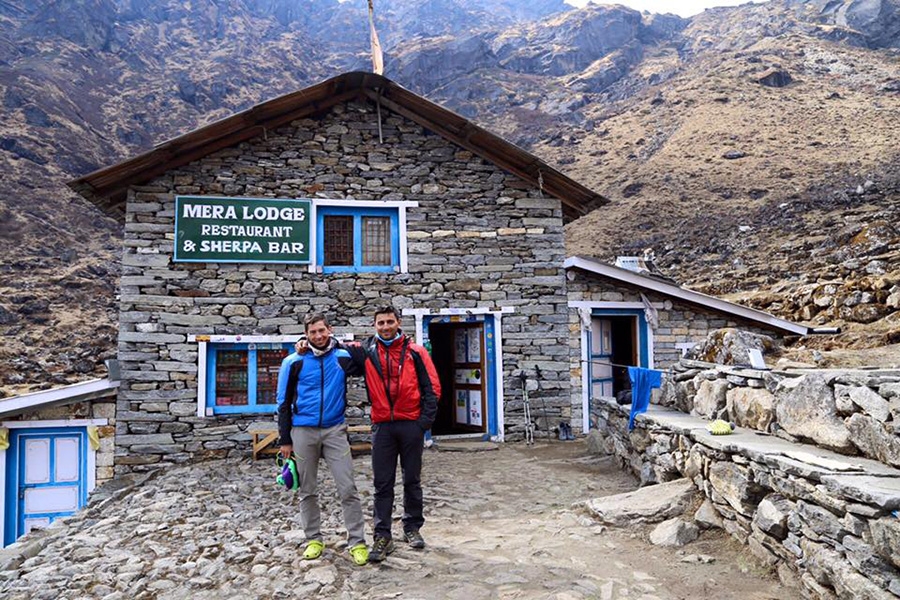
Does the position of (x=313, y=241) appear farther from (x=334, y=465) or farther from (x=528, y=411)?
(x=334, y=465)

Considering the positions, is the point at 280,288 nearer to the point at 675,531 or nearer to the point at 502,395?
the point at 502,395

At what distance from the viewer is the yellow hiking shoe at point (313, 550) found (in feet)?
14.7

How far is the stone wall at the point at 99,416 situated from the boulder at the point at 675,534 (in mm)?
7776

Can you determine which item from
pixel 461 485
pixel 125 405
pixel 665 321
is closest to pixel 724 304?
pixel 665 321

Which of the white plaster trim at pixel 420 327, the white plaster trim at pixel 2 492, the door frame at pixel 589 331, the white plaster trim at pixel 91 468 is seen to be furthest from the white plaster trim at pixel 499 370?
the white plaster trim at pixel 2 492

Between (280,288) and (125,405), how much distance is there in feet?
9.21

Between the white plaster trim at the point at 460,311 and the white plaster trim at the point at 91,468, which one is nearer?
the white plaster trim at the point at 91,468

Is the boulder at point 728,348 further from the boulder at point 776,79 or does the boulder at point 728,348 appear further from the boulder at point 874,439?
the boulder at point 776,79

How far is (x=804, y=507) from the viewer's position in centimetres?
357

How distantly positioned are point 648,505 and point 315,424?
9.61 ft

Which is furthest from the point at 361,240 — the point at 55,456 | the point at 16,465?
the point at 16,465

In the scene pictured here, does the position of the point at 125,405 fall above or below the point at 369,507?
above

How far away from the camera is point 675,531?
4641 millimetres

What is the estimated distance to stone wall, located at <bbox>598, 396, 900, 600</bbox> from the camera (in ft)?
9.82
